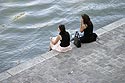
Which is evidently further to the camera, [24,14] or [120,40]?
[24,14]

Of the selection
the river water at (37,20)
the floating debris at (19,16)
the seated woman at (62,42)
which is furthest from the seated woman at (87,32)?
the floating debris at (19,16)

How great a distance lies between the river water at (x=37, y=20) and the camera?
13172 millimetres

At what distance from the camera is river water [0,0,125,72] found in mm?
13172

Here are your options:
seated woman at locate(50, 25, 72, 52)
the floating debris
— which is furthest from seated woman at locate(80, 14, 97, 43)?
the floating debris

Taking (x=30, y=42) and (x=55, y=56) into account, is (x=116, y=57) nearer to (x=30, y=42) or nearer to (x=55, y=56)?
(x=55, y=56)

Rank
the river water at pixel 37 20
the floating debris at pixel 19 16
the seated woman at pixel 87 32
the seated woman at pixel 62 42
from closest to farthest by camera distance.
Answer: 1. the seated woman at pixel 62 42
2. the seated woman at pixel 87 32
3. the river water at pixel 37 20
4. the floating debris at pixel 19 16

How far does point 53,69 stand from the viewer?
1030cm

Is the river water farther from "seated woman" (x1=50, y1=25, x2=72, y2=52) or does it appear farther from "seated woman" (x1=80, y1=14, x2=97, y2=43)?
"seated woman" (x1=80, y1=14, x2=97, y2=43)

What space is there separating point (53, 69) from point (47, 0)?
344 inches

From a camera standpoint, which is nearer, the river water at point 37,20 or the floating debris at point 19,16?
the river water at point 37,20

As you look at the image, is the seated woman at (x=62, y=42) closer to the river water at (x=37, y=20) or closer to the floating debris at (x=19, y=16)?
the river water at (x=37, y=20)

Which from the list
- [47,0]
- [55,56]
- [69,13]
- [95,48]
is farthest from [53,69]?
[47,0]

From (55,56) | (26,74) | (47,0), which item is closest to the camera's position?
(26,74)

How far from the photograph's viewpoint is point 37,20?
16.1 meters
